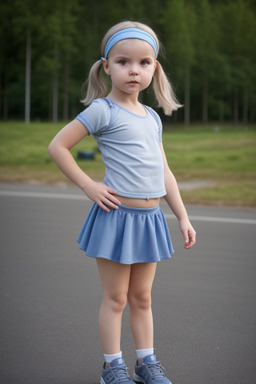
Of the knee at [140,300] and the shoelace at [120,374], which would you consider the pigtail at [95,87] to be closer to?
the knee at [140,300]

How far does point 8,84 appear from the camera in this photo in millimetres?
60938

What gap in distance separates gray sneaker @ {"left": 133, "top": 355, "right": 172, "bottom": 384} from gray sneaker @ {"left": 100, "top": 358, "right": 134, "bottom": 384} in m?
0.09

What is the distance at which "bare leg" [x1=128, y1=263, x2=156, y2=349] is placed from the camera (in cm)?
292

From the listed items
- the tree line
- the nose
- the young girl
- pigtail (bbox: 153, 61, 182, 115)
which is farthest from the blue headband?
the tree line

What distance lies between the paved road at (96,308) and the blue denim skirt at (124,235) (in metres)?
0.78

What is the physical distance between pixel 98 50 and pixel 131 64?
178 ft

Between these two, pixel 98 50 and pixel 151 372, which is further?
pixel 98 50

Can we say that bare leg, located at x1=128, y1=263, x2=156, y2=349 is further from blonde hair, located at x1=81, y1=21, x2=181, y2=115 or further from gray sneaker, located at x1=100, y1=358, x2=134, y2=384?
blonde hair, located at x1=81, y1=21, x2=181, y2=115

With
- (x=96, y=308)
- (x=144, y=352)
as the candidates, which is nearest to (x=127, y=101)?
(x=144, y=352)


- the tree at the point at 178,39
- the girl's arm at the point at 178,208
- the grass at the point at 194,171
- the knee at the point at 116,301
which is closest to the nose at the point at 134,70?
the girl's arm at the point at 178,208

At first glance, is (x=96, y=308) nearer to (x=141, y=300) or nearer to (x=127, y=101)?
(x=141, y=300)

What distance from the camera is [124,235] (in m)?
2.80

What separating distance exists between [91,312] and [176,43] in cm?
5777

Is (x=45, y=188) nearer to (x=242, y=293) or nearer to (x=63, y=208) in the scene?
(x=63, y=208)
